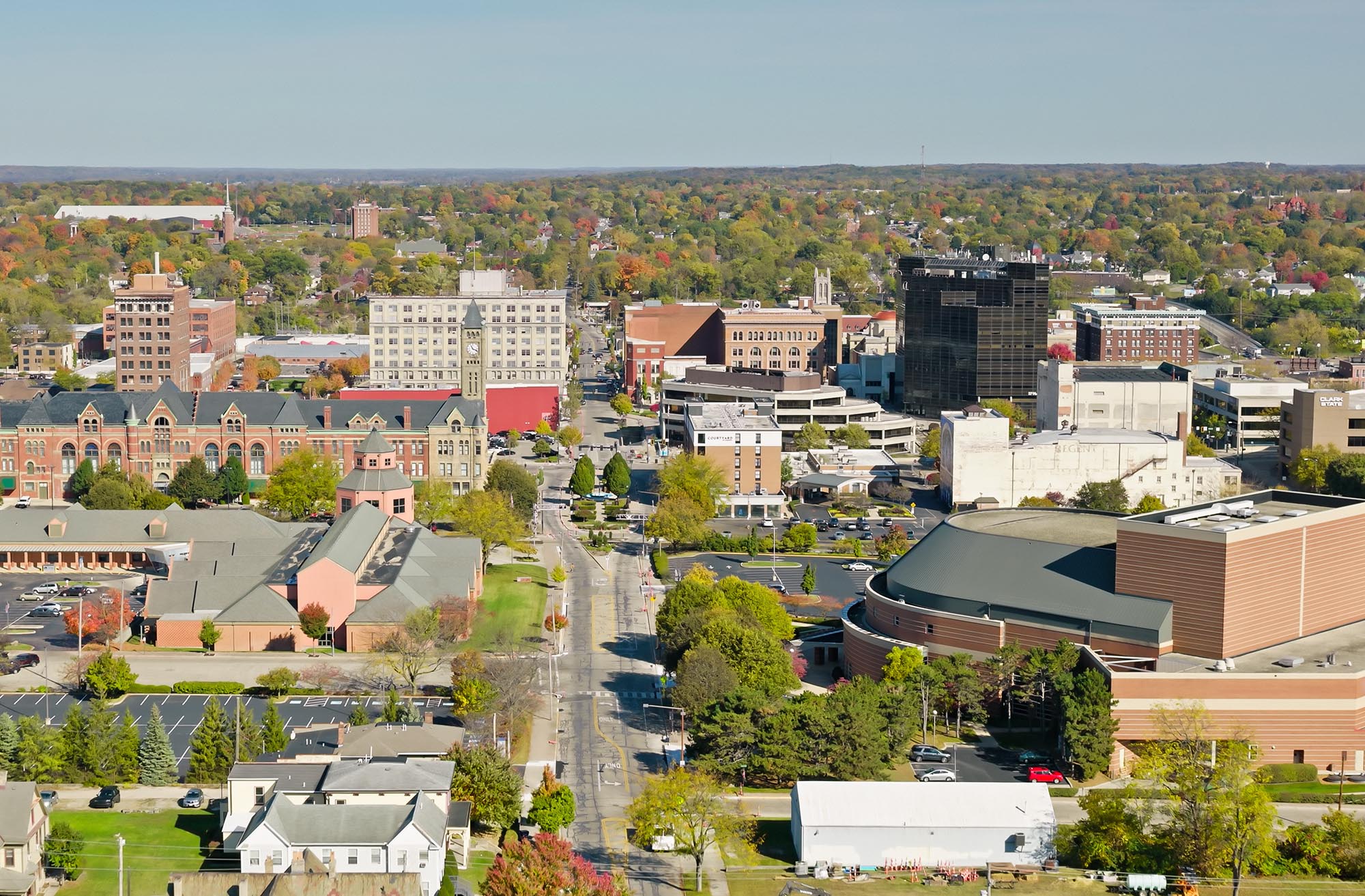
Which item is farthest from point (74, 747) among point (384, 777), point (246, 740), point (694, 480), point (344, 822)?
point (694, 480)

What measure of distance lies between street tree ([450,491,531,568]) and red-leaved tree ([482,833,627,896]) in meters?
50.3

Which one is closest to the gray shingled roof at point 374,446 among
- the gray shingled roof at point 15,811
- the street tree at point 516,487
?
the street tree at point 516,487

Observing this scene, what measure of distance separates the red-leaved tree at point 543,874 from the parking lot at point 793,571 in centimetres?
4626

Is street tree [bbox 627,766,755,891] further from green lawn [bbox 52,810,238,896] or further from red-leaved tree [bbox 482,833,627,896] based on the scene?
green lawn [bbox 52,810,238,896]

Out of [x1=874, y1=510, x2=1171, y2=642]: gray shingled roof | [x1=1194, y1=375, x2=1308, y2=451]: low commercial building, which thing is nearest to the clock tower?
[x1=1194, y1=375, x2=1308, y2=451]: low commercial building

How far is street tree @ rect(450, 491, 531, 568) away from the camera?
10650 centimetres

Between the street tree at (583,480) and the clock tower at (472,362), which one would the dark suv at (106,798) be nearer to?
the street tree at (583,480)

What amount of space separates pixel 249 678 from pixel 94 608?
472 inches

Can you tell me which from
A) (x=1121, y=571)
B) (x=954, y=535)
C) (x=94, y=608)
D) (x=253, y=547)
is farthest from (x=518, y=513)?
(x=1121, y=571)

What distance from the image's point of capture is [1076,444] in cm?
12631

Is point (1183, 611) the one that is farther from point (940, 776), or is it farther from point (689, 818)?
point (689, 818)

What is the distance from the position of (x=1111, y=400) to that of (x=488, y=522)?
2434 inches

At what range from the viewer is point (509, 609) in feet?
313

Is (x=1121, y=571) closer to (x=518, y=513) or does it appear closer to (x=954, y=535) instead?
(x=954, y=535)
